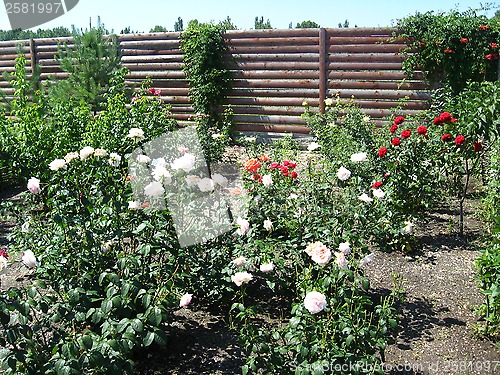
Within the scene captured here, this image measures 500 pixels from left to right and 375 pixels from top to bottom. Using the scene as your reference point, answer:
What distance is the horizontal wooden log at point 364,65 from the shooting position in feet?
26.6

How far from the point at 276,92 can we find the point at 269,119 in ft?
1.46

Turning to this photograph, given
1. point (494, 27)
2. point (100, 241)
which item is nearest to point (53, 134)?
point (100, 241)

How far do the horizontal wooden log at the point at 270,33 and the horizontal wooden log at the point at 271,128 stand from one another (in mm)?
1418

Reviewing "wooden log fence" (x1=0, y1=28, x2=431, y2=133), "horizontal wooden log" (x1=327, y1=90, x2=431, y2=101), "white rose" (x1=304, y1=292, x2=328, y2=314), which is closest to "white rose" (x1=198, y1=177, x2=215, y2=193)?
"white rose" (x1=304, y1=292, x2=328, y2=314)

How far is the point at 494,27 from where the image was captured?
24.5 feet

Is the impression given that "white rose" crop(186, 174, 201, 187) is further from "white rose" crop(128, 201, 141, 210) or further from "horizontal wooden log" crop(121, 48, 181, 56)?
"horizontal wooden log" crop(121, 48, 181, 56)

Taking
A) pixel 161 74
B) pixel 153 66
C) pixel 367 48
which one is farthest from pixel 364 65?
pixel 153 66

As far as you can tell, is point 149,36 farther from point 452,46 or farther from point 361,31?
point 452,46

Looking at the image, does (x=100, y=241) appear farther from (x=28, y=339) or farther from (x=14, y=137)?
(x=14, y=137)

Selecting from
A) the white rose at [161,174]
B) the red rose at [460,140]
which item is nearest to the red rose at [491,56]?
the red rose at [460,140]

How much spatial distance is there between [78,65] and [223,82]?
225cm

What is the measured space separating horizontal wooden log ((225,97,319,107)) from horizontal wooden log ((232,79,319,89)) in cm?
19

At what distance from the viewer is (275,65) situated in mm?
8609

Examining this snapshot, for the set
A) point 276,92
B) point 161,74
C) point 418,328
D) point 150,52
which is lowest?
point 418,328
